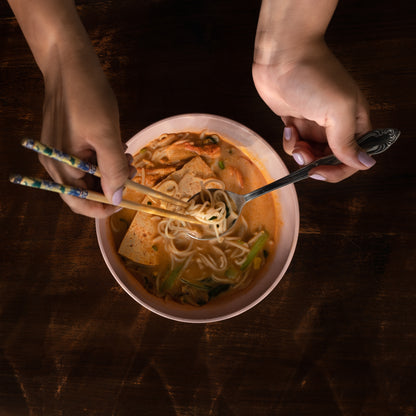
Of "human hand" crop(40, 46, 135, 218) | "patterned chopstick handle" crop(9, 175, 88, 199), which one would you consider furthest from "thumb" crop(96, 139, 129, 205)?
"patterned chopstick handle" crop(9, 175, 88, 199)

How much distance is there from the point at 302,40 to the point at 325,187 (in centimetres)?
90

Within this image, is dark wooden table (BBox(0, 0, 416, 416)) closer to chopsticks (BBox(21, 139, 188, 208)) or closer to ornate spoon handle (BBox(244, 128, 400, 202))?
ornate spoon handle (BBox(244, 128, 400, 202))

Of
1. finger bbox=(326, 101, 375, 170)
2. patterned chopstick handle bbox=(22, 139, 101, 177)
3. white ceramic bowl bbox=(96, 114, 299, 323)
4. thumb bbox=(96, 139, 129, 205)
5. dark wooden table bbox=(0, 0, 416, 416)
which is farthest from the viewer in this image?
dark wooden table bbox=(0, 0, 416, 416)

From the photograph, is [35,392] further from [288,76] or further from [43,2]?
[288,76]

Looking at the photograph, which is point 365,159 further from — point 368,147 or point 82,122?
point 82,122

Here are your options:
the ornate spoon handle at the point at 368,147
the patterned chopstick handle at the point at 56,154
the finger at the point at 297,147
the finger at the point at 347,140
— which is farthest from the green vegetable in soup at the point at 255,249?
the patterned chopstick handle at the point at 56,154

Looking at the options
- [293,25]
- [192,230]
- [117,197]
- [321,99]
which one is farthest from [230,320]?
[293,25]

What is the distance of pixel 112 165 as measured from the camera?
165 cm

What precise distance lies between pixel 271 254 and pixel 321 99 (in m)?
0.97

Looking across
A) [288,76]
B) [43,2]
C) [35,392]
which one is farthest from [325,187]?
[35,392]

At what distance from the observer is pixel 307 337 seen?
235cm

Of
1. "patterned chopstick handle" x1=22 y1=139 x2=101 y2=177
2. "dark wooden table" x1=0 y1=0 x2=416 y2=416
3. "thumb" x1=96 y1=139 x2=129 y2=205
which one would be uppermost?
"patterned chopstick handle" x1=22 y1=139 x2=101 y2=177

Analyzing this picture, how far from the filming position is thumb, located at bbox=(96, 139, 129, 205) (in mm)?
1646

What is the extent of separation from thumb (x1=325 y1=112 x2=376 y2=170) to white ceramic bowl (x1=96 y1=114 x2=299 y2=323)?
330 mm
